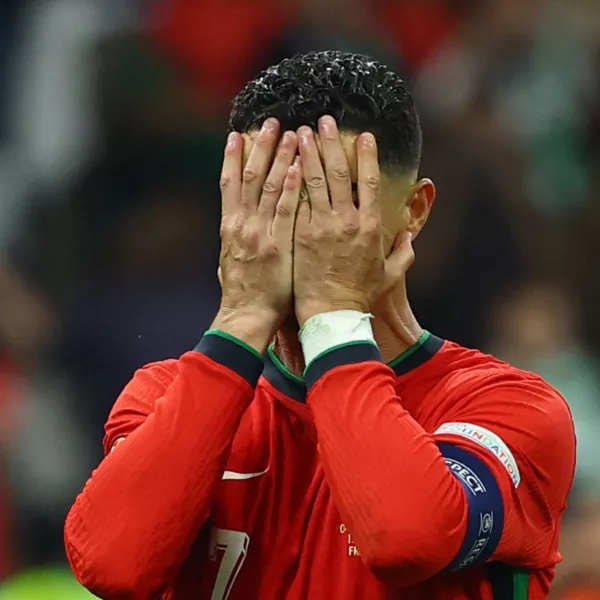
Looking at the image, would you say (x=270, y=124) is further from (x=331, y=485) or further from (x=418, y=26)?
(x=418, y=26)

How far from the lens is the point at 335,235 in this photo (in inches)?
62.7

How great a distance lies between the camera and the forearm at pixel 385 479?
1.39 metres

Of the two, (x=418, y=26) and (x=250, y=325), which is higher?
(x=418, y=26)

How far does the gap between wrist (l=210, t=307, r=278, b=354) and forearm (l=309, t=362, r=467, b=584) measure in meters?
0.13

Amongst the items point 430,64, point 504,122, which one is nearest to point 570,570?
point 504,122

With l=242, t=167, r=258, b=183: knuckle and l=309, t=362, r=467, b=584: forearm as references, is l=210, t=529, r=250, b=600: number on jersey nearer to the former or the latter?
l=309, t=362, r=467, b=584: forearm

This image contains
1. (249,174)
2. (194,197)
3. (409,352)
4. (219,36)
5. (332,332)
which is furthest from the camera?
(219,36)

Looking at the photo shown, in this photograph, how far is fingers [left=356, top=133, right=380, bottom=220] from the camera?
161 centimetres

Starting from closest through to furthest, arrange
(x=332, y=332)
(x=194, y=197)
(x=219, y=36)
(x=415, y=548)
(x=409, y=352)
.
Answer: (x=415, y=548)
(x=332, y=332)
(x=409, y=352)
(x=194, y=197)
(x=219, y=36)

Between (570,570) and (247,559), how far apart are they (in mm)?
1860

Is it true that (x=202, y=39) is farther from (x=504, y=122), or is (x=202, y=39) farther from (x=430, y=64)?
(x=504, y=122)

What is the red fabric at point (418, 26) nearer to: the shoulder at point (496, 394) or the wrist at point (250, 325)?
the shoulder at point (496, 394)

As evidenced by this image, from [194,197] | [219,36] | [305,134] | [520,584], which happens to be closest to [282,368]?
[305,134]

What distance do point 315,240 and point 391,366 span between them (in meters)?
0.27
